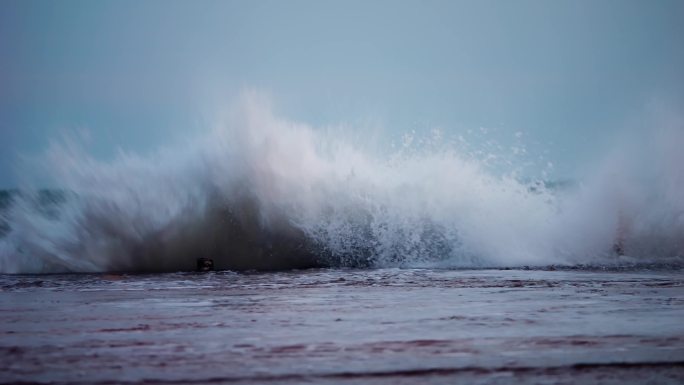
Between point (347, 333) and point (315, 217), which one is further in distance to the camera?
point (315, 217)

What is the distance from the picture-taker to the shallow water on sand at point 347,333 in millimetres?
3273

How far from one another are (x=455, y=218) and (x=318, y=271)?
306cm

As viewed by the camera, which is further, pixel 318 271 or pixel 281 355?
pixel 318 271

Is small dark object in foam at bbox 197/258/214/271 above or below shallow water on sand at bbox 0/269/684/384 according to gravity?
above

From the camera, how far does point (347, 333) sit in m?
4.32

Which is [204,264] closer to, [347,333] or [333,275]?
[333,275]

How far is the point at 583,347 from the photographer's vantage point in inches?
151

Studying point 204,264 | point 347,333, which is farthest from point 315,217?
point 347,333

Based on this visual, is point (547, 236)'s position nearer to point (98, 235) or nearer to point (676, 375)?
point (98, 235)

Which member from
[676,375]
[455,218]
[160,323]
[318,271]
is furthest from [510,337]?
[455,218]

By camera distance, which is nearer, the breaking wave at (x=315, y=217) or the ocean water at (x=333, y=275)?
the ocean water at (x=333, y=275)

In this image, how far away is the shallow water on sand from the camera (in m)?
3.27

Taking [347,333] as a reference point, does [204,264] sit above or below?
above

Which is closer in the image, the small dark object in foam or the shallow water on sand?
the shallow water on sand
